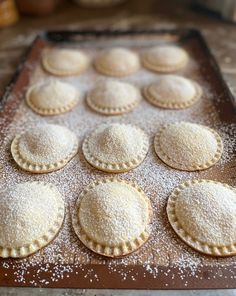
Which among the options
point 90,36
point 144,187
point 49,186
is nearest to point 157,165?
point 144,187

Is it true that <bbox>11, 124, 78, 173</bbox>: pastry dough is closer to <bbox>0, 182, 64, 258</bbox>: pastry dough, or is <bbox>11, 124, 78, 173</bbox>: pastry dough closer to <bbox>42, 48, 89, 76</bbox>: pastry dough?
<bbox>0, 182, 64, 258</bbox>: pastry dough

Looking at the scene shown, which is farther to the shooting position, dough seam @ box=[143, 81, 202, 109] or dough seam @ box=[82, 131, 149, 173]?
dough seam @ box=[143, 81, 202, 109]

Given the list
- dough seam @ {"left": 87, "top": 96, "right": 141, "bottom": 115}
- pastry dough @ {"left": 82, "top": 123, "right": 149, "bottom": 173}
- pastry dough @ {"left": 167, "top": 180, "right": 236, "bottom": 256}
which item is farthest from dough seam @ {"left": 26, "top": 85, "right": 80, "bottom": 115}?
pastry dough @ {"left": 167, "top": 180, "right": 236, "bottom": 256}

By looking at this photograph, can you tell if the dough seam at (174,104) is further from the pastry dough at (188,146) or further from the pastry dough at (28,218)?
the pastry dough at (28,218)

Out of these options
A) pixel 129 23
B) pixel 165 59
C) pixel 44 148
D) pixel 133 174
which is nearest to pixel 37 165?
pixel 44 148

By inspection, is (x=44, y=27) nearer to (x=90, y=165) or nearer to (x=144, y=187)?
(x=90, y=165)

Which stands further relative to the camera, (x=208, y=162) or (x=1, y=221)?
(x=208, y=162)

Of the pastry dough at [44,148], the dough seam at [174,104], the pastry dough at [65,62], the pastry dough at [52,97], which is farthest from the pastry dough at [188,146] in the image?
the pastry dough at [65,62]

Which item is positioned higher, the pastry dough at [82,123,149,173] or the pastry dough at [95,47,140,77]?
the pastry dough at [95,47,140,77]
